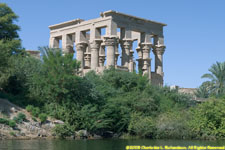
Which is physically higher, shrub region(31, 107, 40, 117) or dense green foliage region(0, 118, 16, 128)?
shrub region(31, 107, 40, 117)

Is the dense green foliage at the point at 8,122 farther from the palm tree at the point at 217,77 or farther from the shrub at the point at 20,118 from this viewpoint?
the palm tree at the point at 217,77

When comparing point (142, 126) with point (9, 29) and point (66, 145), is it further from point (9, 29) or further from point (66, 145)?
point (9, 29)

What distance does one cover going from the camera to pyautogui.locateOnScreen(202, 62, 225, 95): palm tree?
141 feet

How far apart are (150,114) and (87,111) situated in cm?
592

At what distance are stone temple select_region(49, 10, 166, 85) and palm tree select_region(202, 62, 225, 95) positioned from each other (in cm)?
515

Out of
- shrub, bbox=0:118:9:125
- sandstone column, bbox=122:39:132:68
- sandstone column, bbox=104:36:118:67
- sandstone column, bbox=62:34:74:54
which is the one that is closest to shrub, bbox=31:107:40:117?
shrub, bbox=0:118:9:125

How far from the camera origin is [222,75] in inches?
1690

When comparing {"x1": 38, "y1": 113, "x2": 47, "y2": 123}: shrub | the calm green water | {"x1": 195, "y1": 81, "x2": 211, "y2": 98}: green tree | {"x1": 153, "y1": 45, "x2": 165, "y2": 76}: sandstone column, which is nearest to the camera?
the calm green water

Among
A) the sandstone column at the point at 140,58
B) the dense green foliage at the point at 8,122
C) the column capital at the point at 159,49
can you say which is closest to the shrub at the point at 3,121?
the dense green foliage at the point at 8,122

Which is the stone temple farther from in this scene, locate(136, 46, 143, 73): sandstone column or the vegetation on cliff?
the vegetation on cliff

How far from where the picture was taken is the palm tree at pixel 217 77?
43.0 meters

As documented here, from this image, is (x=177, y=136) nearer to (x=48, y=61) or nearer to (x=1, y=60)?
(x=48, y=61)

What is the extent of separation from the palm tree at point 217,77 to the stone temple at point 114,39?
16.9 ft

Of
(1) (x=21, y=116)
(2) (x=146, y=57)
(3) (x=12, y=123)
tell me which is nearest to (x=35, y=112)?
(1) (x=21, y=116)
